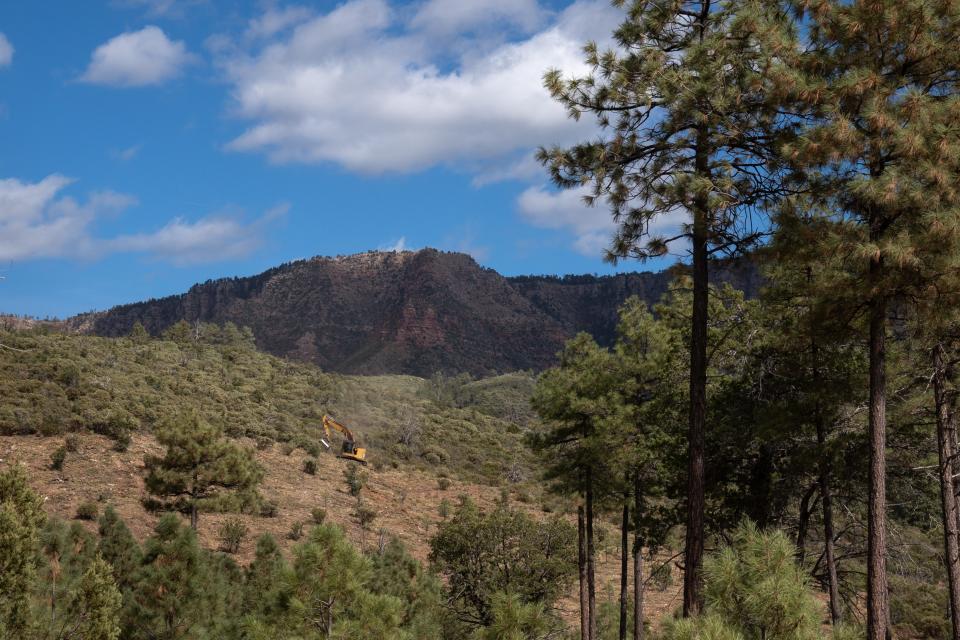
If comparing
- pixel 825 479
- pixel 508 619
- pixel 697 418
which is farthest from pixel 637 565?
pixel 508 619

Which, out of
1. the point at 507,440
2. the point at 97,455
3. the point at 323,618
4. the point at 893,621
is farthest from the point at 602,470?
the point at 507,440

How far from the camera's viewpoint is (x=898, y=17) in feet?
28.6

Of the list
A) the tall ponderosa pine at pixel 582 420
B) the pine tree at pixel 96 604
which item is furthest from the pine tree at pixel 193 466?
the pine tree at pixel 96 604

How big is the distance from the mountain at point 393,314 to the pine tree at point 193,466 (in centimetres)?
12696

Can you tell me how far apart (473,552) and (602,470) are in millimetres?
5578

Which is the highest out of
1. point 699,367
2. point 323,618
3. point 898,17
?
point 898,17

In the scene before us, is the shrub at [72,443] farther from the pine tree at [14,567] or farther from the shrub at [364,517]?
the pine tree at [14,567]

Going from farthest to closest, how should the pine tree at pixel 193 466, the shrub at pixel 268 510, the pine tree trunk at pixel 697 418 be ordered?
the shrub at pixel 268 510 → the pine tree at pixel 193 466 → the pine tree trunk at pixel 697 418

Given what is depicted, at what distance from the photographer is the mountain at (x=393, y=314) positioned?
164 metres

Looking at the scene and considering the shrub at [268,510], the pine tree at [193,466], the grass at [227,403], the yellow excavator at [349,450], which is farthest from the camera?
the yellow excavator at [349,450]

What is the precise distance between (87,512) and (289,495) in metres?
11.7

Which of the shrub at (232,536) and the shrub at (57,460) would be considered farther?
the shrub at (57,460)

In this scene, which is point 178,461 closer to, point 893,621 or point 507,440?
point 893,621

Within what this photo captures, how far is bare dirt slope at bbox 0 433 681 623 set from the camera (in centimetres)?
2878
